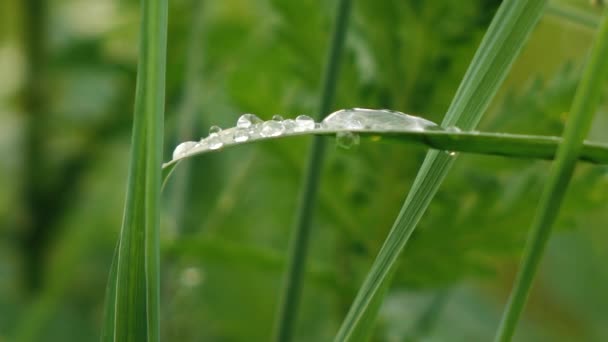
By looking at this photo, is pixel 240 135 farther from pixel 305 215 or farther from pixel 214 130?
pixel 305 215

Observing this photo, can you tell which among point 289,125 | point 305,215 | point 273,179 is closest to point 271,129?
point 289,125

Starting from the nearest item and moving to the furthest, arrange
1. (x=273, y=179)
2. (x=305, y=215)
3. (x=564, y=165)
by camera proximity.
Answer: (x=564, y=165) < (x=305, y=215) < (x=273, y=179)

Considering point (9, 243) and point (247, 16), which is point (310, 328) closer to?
point (9, 243)

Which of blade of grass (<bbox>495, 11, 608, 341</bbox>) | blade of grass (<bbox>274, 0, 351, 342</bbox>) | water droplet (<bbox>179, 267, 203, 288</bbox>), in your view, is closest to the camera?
blade of grass (<bbox>495, 11, 608, 341</bbox>)

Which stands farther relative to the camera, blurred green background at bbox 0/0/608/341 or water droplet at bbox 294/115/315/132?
blurred green background at bbox 0/0/608/341

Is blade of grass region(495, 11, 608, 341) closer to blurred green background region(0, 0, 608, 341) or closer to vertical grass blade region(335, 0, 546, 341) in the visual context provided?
vertical grass blade region(335, 0, 546, 341)

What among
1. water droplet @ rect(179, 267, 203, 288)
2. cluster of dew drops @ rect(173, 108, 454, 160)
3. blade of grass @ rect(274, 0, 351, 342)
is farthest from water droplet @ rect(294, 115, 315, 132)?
water droplet @ rect(179, 267, 203, 288)

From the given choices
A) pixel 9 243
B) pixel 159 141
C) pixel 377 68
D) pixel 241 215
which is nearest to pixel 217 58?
pixel 241 215

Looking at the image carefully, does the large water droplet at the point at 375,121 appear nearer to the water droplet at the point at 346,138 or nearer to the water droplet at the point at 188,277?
the water droplet at the point at 346,138
